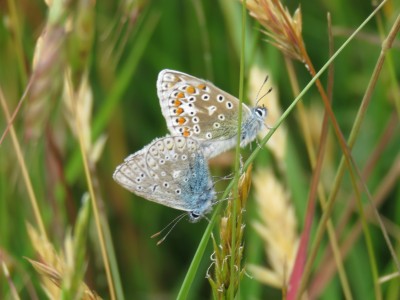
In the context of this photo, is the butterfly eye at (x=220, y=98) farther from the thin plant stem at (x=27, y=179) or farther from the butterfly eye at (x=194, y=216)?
the thin plant stem at (x=27, y=179)

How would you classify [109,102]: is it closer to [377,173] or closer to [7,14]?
[7,14]

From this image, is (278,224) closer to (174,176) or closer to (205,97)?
(174,176)

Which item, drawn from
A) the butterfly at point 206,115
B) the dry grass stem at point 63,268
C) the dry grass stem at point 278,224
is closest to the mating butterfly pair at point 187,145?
the butterfly at point 206,115

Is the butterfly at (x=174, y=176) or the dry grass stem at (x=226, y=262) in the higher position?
the dry grass stem at (x=226, y=262)

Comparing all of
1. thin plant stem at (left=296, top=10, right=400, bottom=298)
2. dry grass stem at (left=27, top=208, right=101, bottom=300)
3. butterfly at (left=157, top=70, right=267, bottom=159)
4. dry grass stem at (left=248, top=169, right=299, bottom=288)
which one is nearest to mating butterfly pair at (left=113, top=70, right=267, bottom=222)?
butterfly at (left=157, top=70, right=267, bottom=159)

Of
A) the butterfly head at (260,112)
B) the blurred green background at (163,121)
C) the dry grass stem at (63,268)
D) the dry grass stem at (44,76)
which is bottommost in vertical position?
the blurred green background at (163,121)

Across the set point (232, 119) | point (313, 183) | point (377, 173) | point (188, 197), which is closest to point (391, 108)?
point (377, 173)

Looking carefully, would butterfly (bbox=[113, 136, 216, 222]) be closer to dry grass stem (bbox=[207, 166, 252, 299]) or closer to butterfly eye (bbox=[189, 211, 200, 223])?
butterfly eye (bbox=[189, 211, 200, 223])
